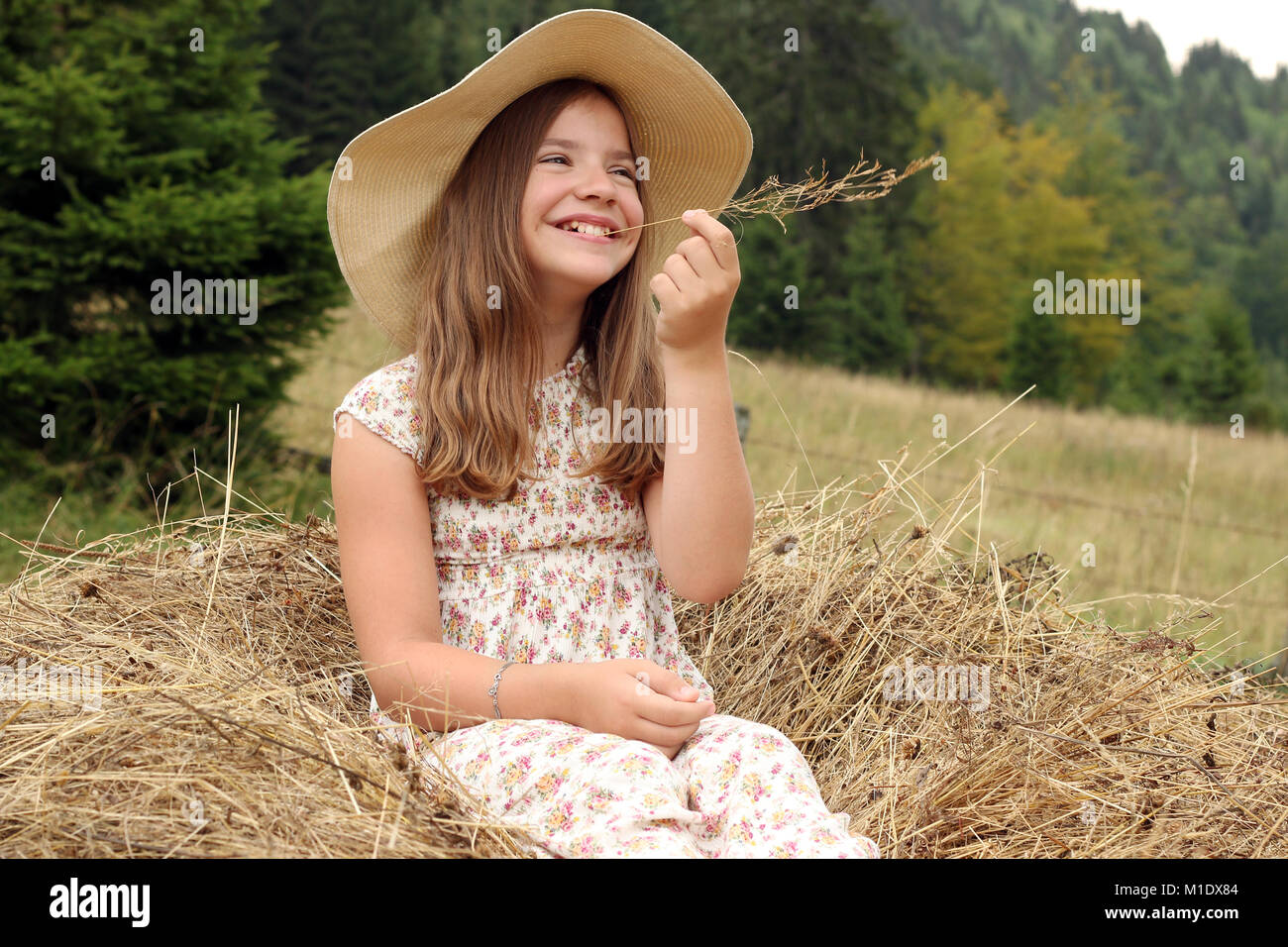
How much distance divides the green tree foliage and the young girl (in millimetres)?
3344

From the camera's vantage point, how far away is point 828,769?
7.68 ft

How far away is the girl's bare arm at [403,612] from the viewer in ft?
6.13

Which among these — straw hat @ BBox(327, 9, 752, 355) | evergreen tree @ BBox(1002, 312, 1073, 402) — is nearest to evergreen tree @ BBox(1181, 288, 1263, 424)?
evergreen tree @ BBox(1002, 312, 1073, 402)

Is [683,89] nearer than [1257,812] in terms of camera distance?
No

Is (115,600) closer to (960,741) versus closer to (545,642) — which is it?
(545,642)

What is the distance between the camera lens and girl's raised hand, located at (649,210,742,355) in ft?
5.83

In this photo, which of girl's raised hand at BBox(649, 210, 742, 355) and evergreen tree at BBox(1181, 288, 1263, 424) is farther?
evergreen tree at BBox(1181, 288, 1263, 424)

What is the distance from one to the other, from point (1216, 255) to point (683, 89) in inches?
2225

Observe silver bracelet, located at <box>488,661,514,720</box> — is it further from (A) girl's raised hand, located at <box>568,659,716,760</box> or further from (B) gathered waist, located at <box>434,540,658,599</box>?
(B) gathered waist, located at <box>434,540,658,599</box>

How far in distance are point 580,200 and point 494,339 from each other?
31 cm

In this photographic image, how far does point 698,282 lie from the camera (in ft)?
5.85

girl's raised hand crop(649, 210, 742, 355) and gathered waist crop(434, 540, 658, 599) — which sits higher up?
girl's raised hand crop(649, 210, 742, 355)
